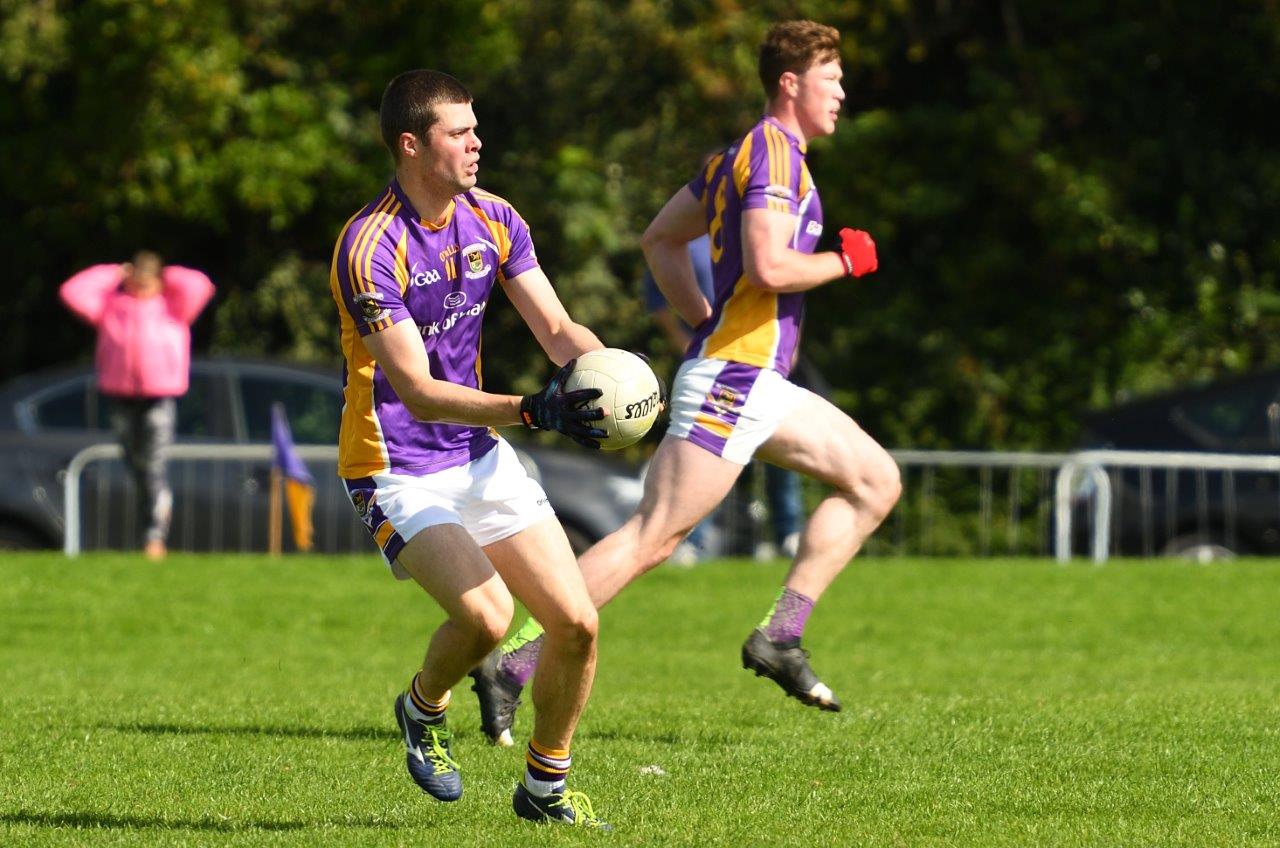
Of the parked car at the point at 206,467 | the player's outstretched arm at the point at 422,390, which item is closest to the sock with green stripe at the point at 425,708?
the player's outstretched arm at the point at 422,390

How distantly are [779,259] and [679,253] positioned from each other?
0.64 meters

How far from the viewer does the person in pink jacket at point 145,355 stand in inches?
529

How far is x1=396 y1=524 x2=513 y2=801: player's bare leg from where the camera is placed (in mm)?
5434

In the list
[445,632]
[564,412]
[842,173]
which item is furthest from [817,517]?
[842,173]

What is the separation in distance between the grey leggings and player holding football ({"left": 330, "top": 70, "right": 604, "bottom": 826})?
26.6ft

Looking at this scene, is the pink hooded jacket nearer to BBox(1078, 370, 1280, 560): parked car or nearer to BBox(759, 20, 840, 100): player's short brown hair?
BBox(1078, 370, 1280, 560): parked car

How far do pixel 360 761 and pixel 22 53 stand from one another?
12.5 m

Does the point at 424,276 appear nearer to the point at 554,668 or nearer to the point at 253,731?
the point at 554,668

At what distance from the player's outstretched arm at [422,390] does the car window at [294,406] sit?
9.16 m

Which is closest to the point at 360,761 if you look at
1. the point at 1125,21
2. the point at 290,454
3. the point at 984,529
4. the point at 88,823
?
the point at 88,823

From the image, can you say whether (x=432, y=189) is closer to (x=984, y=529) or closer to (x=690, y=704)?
(x=690, y=704)

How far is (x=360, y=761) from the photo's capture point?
6523mm

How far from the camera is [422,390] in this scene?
5262 mm

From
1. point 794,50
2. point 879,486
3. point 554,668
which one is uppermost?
point 794,50
